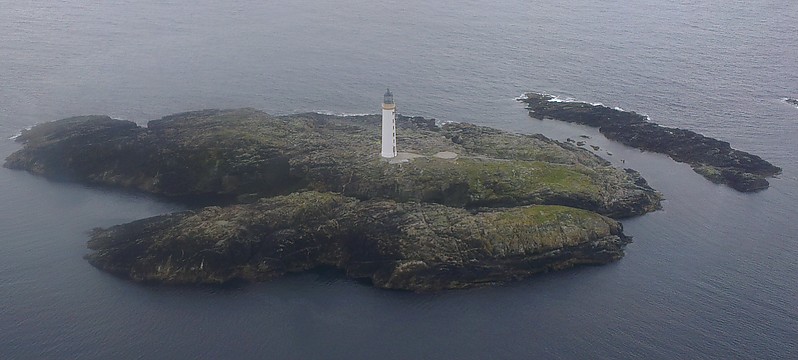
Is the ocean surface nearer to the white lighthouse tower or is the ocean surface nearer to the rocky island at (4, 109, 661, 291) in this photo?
the rocky island at (4, 109, 661, 291)

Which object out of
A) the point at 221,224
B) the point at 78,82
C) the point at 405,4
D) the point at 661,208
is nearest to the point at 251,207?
the point at 221,224

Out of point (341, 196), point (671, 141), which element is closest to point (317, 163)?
point (341, 196)

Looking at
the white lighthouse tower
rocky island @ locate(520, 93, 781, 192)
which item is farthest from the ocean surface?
the white lighthouse tower

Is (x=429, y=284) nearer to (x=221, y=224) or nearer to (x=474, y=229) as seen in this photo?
(x=474, y=229)

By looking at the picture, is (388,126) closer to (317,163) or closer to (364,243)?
(317,163)

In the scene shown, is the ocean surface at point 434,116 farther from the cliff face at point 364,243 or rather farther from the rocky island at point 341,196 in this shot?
the rocky island at point 341,196

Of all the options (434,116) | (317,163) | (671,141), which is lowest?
(317,163)

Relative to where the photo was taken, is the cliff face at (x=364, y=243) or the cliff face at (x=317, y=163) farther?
the cliff face at (x=317, y=163)

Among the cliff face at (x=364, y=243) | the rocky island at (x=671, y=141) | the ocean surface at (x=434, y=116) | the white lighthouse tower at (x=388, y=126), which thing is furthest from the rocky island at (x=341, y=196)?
the rocky island at (x=671, y=141)
